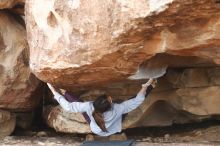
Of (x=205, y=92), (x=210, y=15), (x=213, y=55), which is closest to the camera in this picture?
(x=210, y=15)

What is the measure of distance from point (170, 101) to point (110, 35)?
1741 mm

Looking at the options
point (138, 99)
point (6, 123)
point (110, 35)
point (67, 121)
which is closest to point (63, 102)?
point (138, 99)

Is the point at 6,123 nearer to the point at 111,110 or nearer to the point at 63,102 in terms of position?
the point at 63,102

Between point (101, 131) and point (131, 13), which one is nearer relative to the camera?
point (131, 13)

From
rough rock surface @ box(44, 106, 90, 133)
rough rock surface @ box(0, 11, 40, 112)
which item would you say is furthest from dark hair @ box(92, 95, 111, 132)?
rough rock surface @ box(0, 11, 40, 112)

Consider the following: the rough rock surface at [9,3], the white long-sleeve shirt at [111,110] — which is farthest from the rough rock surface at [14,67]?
the white long-sleeve shirt at [111,110]

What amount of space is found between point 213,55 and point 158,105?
4.80 ft

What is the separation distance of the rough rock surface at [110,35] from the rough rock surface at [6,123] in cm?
141

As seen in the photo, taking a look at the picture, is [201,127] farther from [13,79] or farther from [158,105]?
[13,79]

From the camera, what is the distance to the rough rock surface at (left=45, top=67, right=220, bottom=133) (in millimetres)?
4801

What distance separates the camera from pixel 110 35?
362 centimetres

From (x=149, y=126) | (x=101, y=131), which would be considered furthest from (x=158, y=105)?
(x=101, y=131)

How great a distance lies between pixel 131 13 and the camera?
135 inches

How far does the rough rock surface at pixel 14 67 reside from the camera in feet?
16.9
